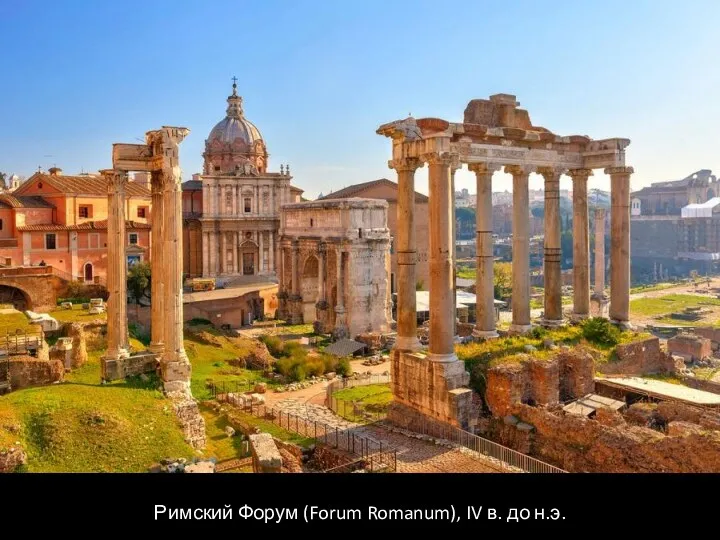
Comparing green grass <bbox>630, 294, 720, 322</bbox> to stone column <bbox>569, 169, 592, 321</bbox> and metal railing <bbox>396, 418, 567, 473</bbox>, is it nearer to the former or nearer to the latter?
stone column <bbox>569, 169, 592, 321</bbox>

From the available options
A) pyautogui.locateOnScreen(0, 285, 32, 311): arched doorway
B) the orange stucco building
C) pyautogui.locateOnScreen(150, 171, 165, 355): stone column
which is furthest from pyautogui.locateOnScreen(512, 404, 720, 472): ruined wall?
the orange stucco building

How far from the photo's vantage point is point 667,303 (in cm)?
6600

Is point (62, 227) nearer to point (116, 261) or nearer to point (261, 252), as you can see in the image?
point (261, 252)

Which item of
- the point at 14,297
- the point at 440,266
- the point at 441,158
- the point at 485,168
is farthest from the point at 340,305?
the point at 441,158

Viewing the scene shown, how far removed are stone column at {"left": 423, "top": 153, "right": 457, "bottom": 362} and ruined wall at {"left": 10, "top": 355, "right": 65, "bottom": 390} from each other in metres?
9.38

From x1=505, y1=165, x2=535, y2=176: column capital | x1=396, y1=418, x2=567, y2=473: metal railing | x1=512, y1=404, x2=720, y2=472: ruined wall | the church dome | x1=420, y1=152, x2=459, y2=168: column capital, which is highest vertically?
the church dome

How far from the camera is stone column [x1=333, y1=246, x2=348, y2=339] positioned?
3644 centimetres

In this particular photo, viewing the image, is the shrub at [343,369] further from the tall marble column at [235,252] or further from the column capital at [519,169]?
the tall marble column at [235,252]

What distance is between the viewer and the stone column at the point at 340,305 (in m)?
36.4

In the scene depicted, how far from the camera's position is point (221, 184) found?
50406 mm

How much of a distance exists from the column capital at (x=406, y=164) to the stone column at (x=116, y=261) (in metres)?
7.06

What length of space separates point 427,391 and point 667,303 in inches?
2304
